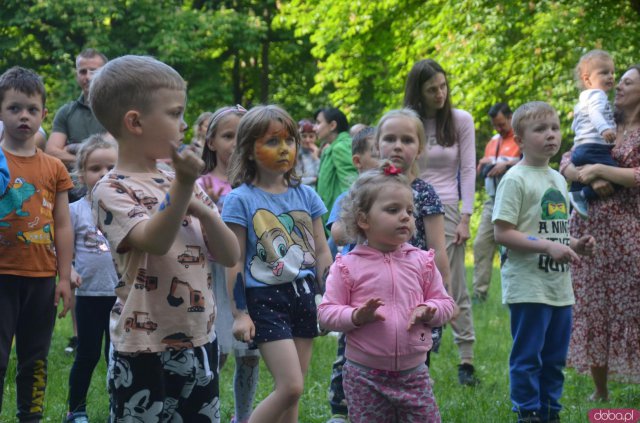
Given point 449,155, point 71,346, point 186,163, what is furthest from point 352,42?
point 186,163

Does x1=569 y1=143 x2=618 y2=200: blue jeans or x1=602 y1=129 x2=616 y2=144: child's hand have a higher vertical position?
x1=602 y1=129 x2=616 y2=144: child's hand

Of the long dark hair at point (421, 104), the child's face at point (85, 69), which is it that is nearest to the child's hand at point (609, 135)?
the long dark hair at point (421, 104)

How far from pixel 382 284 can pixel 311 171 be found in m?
8.69

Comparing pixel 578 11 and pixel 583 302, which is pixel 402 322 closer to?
pixel 583 302

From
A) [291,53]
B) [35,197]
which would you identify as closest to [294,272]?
[35,197]

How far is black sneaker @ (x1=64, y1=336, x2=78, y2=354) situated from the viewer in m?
8.27

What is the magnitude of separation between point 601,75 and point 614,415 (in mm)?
2859

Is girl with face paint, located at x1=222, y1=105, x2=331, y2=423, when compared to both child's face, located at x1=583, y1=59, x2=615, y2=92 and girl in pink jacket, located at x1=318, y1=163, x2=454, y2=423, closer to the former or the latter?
girl in pink jacket, located at x1=318, y1=163, x2=454, y2=423

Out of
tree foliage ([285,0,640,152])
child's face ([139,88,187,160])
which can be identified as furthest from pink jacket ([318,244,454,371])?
tree foliage ([285,0,640,152])

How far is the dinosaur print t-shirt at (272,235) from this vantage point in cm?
440

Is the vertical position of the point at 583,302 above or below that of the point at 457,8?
below

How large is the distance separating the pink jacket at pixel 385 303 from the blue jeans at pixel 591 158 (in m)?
2.54

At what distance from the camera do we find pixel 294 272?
439cm

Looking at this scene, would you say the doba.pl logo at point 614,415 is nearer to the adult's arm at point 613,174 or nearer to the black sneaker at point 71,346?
the adult's arm at point 613,174
